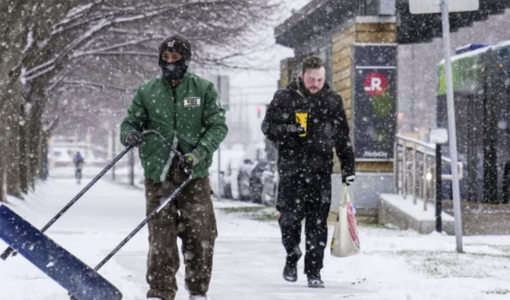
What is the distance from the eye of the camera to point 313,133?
320 inches

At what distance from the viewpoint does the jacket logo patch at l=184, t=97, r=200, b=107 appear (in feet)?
21.8

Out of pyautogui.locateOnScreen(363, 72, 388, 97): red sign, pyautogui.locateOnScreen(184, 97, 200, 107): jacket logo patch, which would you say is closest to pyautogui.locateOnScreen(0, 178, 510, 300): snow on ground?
pyautogui.locateOnScreen(184, 97, 200, 107): jacket logo patch

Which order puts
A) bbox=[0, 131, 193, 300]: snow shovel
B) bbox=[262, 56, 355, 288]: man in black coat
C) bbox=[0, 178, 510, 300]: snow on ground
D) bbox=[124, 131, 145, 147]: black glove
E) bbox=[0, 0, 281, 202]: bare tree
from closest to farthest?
bbox=[0, 131, 193, 300]: snow shovel
bbox=[124, 131, 145, 147]: black glove
bbox=[0, 178, 510, 300]: snow on ground
bbox=[262, 56, 355, 288]: man in black coat
bbox=[0, 0, 281, 202]: bare tree

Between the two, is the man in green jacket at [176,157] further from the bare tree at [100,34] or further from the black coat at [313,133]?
the bare tree at [100,34]

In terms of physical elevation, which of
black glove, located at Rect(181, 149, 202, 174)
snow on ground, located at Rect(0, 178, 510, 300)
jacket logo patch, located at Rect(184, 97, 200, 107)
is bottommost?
snow on ground, located at Rect(0, 178, 510, 300)

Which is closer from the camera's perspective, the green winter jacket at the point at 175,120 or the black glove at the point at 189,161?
the black glove at the point at 189,161

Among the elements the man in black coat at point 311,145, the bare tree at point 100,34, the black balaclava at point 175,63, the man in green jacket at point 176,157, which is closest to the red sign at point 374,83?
the bare tree at point 100,34

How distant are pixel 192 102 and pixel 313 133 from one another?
1.71 metres

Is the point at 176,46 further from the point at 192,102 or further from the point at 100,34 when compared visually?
the point at 100,34

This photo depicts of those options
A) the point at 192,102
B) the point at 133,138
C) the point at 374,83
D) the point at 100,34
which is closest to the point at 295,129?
the point at 192,102

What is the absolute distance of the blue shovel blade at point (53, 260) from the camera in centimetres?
586

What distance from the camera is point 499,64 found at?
56.2 ft

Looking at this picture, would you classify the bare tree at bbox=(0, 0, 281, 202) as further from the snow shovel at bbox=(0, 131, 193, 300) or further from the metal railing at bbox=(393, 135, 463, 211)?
the snow shovel at bbox=(0, 131, 193, 300)

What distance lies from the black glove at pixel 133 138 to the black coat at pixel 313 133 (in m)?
1.86
